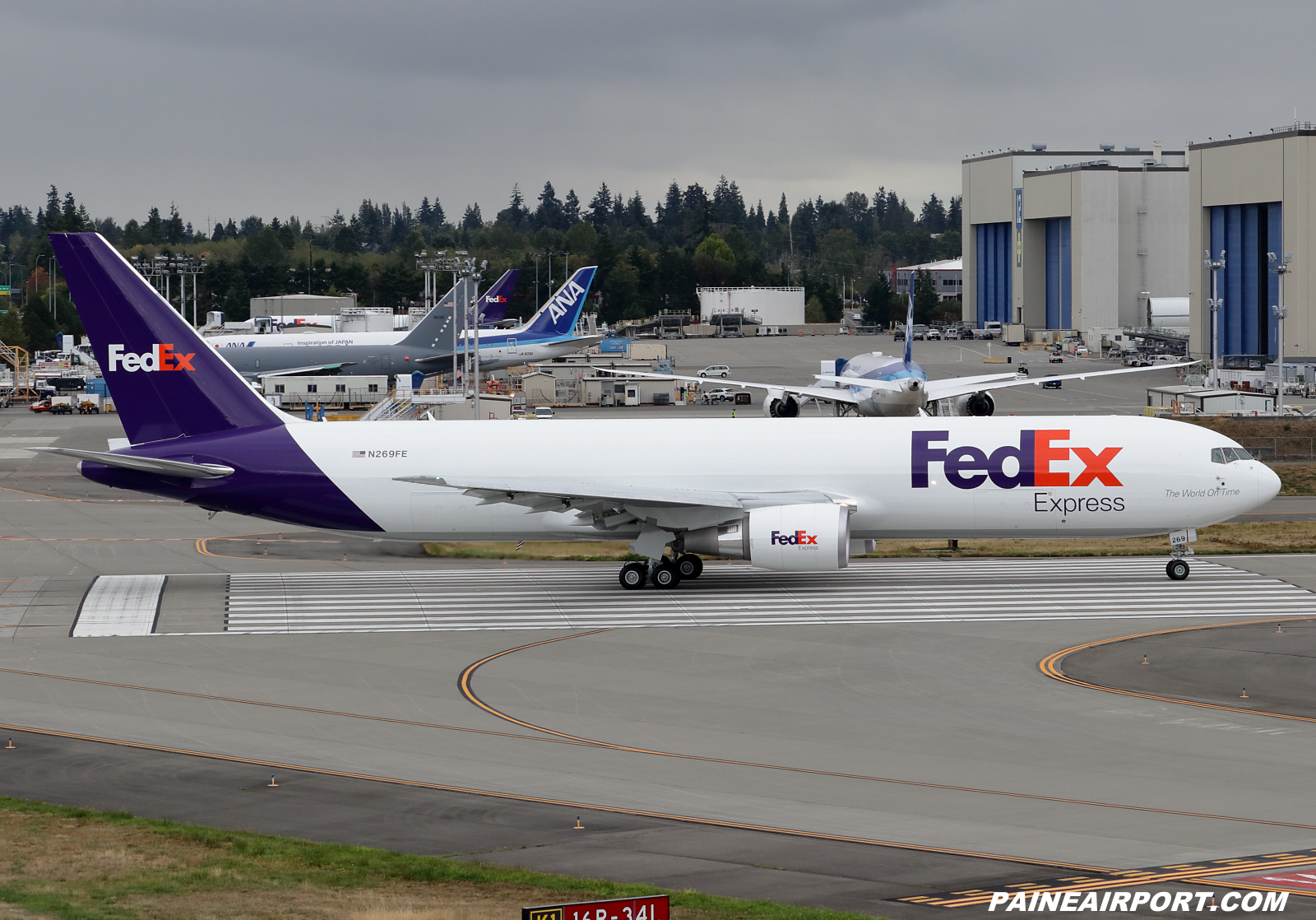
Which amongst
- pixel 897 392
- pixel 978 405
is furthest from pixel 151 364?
pixel 978 405

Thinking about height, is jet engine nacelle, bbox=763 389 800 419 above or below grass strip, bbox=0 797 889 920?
above

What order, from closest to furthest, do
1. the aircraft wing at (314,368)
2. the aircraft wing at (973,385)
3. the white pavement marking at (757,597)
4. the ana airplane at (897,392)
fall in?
the white pavement marking at (757,597), the ana airplane at (897,392), the aircraft wing at (973,385), the aircraft wing at (314,368)

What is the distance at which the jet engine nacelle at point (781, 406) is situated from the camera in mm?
92812

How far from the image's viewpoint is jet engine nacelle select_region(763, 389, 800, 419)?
9281 centimetres

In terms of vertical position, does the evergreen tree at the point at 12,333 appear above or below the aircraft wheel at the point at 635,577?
above

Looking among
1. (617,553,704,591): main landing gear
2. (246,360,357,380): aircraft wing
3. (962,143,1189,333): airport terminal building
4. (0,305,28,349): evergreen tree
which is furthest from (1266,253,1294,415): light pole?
(0,305,28,349): evergreen tree

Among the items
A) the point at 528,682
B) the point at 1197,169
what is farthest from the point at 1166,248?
the point at 528,682

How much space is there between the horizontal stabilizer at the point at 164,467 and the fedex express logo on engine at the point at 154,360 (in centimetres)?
280

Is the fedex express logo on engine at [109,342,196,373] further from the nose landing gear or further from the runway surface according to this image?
the nose landing gear

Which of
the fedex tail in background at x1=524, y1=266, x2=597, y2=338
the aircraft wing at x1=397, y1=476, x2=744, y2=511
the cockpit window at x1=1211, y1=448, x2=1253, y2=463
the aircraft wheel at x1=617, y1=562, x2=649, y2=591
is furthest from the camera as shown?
the fedex tail in background at x1=524, y1=266, x2=597, y2=338

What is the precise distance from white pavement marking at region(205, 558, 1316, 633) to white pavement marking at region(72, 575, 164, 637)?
2.23m

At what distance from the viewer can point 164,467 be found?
137 ft

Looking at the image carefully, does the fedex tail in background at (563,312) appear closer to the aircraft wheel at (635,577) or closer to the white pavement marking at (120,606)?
the white pavement marking at (120,606)

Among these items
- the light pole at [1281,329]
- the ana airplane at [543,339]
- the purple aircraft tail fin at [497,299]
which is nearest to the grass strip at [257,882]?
the light pole at [1281,329]
